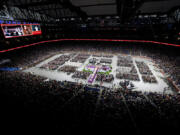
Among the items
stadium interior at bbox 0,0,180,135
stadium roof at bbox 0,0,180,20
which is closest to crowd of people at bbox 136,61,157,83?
stadium interior at bbox 0,0,180,135

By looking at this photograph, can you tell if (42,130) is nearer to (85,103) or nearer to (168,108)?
(85,103)

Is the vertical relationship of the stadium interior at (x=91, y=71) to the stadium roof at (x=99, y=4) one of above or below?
below

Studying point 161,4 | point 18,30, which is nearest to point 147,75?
point 161,4

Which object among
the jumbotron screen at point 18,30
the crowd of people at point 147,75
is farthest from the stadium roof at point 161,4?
the jumbotron screen at point 18,30

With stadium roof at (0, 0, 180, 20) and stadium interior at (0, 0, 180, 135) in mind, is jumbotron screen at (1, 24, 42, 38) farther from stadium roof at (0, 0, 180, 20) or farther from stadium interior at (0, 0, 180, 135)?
stadium roof at (0, 0, 180, 20)

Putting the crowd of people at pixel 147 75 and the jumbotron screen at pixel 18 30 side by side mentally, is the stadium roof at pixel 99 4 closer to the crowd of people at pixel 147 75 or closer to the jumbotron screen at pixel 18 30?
the jumbotron screen at pixel 18 30
